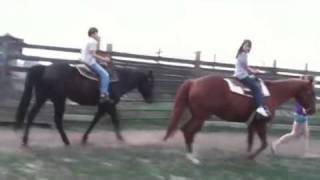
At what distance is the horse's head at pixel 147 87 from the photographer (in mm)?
16575

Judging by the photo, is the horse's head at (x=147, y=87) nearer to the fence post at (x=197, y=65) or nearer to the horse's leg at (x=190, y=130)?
the horse's leg at (x=190, y=130)

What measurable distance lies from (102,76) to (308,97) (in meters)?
4.14

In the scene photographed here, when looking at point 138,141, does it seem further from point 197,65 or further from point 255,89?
point 197,65

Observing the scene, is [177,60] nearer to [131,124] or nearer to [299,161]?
[131,124]

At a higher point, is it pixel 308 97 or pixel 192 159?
pixel 308 97

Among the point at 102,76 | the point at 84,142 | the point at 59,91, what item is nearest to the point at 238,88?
the point at 102,76

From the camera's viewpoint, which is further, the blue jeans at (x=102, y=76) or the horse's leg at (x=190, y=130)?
the blue jeans at (x=102, y=76)

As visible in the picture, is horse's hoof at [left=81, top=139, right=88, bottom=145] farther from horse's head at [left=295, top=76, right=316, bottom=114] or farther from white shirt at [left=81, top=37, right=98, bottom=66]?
horse's head at [left=295, top=76, right=316, bottom=114]

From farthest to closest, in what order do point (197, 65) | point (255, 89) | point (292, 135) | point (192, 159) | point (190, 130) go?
point (197, 65) < point (292, 135) < point (255, 89) < point (190, 130) < point (192, 159)

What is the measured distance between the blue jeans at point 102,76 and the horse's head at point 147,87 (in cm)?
145

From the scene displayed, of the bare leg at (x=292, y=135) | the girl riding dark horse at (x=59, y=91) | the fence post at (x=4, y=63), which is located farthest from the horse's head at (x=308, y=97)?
the fence post at (x=4, y=63)

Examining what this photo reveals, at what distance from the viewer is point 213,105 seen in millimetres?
14039

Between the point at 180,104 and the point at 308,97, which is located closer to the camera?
the point at 180,104

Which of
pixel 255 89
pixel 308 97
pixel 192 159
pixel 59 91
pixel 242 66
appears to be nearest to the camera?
pixel 192 159
